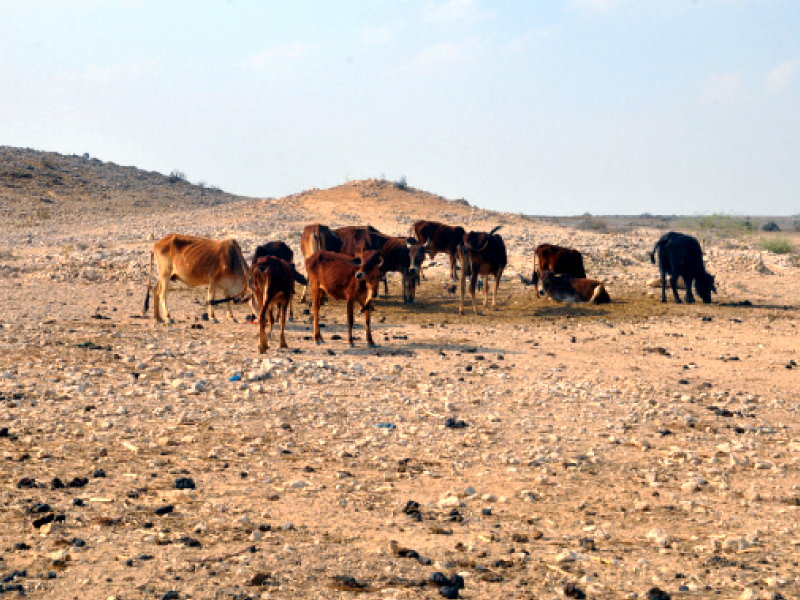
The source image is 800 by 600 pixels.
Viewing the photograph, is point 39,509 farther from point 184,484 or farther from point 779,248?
point 779,248

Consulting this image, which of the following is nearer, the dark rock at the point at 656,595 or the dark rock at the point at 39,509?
the dark rock at the point at 656,595

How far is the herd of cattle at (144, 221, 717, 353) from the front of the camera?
13.4 meters

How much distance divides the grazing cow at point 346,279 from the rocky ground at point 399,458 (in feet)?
2.13

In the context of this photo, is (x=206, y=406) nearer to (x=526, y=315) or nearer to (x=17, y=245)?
(x=526, y=315)

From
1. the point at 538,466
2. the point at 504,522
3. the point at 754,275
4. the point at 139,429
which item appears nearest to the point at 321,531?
the point at 504,522

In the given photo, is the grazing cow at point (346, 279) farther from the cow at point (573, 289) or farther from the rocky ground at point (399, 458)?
the cow at point (573, 289)

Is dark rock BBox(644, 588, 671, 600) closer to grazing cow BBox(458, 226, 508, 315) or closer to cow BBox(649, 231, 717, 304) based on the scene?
grazing cow BBox(458, 226, 508, 315)

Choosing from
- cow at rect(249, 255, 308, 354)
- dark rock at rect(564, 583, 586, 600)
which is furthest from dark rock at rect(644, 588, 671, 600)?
cow at rect(249, 255, 308, 354)

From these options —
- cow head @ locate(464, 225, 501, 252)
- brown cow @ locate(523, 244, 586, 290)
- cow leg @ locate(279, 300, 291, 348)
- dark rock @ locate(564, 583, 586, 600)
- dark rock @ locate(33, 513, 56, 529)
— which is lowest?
dark rock @ locate(564, 583, 586, 600)

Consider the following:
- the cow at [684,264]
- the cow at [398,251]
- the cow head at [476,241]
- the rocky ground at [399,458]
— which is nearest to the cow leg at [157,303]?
the rocky ground at [399,458]

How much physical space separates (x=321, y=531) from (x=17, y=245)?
86.9 ft

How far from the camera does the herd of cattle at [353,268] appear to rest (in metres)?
13.4

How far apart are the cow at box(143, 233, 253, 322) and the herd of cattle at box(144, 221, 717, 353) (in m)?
0.02

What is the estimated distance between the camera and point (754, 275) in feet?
80.3
